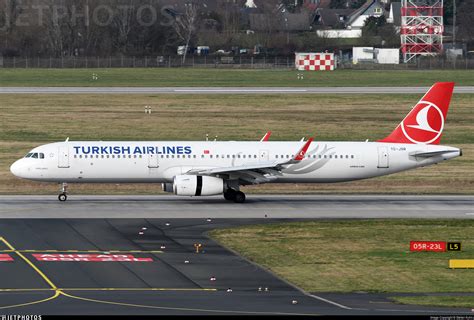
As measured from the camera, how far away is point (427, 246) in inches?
1737

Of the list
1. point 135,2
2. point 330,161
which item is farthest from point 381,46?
point 330,161

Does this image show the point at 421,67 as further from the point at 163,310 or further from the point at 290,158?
the point at 163,310

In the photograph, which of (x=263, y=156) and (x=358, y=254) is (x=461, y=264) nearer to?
(x=358, y=254)

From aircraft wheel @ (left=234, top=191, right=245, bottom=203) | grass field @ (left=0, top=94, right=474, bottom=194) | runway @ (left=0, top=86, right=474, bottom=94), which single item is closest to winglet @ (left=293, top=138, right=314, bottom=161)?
aircraft wheel @ (left=234, top=191, right=245, bottom=203)

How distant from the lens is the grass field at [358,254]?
123ft

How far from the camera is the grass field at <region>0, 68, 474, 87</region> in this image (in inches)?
5034

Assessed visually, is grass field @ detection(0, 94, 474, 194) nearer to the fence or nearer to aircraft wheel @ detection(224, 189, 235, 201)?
aircraft wheel @ detection(224, 189, 235, 201)

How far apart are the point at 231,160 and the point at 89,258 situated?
1789 cm

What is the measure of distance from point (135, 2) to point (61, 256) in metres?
154

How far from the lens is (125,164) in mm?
57062

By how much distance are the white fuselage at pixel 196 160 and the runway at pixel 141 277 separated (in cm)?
635

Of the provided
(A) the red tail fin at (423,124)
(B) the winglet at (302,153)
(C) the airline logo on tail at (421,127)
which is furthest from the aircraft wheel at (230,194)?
(C) the airline logo on tail at (421,127)

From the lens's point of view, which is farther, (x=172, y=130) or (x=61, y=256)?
(x=172, y=130)

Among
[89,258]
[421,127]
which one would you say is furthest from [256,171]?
[89,258]
